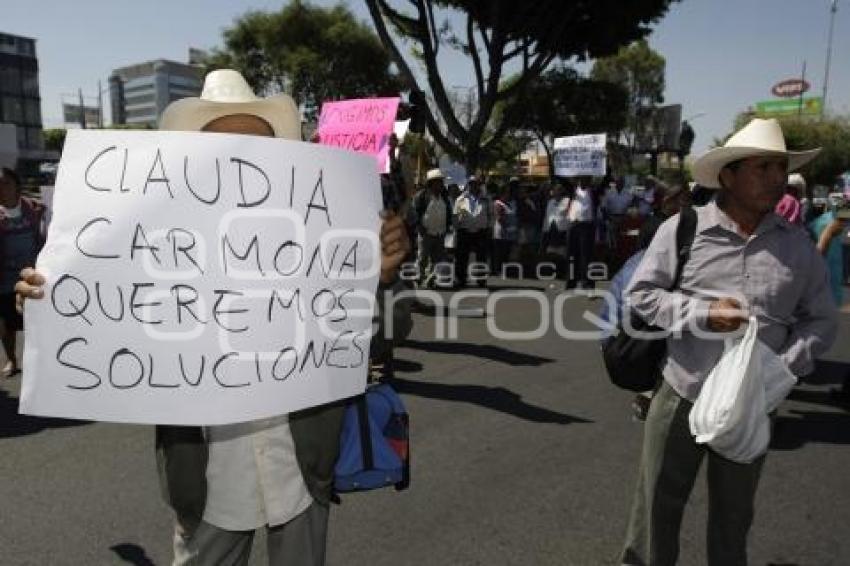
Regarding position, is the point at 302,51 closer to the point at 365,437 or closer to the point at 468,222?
the point at 468,222

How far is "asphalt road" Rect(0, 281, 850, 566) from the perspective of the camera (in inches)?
125

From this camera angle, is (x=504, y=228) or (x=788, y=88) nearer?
(x=504, y=228)

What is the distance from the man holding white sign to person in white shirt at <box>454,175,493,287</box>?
973cm

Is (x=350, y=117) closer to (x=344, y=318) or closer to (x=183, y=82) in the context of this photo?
(x=344, y=318)

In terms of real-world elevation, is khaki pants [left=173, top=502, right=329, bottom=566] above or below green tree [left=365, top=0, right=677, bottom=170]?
below

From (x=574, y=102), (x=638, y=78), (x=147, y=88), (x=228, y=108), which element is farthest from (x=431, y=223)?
(x=147, y=88)

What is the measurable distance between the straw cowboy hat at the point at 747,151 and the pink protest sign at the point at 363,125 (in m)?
3.41

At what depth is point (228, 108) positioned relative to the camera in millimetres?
1903

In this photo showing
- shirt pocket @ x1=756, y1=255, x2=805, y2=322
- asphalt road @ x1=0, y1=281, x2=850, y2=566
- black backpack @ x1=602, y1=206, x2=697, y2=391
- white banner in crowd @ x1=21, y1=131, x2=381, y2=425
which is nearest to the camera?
white banner in crowd @ x1=21, y1=131, x2=381, y2=425

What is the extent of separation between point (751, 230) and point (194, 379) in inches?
74.4

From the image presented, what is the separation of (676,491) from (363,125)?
4282 millimetres

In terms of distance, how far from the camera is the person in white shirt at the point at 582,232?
10.9 metres

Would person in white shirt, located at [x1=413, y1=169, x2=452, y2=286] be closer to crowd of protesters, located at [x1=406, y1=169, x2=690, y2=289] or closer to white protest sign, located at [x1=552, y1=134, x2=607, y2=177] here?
crowd of protesters, located at [x1=406, y1=169, x2=690, y2=289]

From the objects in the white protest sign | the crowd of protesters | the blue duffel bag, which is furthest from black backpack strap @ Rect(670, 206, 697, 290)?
the white protest sign
